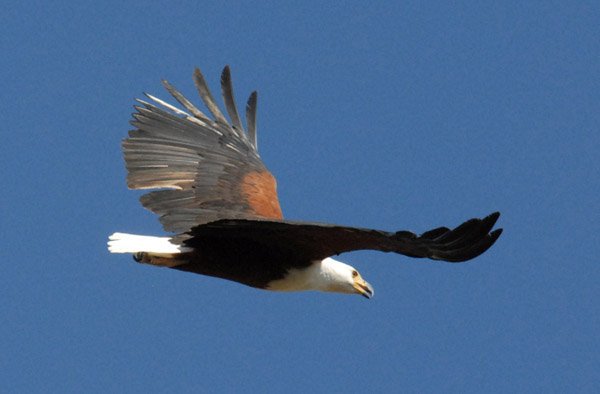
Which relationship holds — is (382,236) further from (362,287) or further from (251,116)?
(251,116)

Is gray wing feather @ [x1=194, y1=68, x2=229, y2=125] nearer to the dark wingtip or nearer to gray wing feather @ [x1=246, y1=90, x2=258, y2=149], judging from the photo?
gray wing feather @ [x1=246, y1=90, x2=258, y2=149]

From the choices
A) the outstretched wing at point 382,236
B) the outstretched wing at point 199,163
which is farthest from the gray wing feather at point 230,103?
the outstretched wing at point 382,236

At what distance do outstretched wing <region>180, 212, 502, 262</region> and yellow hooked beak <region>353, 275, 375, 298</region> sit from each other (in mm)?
Answer: 868

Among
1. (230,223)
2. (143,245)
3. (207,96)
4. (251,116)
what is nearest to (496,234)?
(230,223)

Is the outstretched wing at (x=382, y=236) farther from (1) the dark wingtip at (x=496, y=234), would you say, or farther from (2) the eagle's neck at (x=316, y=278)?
(2) the eagle's neck at (x=316, y=278)

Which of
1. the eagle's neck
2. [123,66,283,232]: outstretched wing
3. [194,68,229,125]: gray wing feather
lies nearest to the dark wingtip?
the eagle's neck

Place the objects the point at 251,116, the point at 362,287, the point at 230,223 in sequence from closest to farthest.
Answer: the point at 230,223
the point at 362,287
the point at 251,116

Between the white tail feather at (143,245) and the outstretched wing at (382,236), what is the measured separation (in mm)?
356

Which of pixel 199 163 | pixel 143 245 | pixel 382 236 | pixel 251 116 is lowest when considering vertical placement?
pixel 382 236

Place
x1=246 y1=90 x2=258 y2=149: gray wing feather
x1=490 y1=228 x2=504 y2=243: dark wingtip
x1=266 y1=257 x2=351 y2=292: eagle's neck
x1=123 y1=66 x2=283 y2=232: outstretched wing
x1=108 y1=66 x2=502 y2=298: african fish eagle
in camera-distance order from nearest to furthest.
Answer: x1=490 y1=228 x2=504 y2=243: dark wingtip
x1=108 y1=66 x2=502 y2=298: african fish eagle
x1=266 y1=257 x2=351 y2=292: eagle's neck
x1=123 y1=66 x2=283 y2=232: outstretched wing
x1=246 y1=90 x2=258 y2=149: gray wing feather

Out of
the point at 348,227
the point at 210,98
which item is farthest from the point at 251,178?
the point at 348,227

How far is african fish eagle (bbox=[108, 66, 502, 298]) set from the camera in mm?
6496

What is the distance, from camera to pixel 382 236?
20.9 ft

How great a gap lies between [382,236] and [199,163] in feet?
8.49
